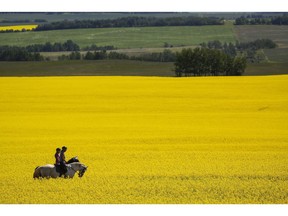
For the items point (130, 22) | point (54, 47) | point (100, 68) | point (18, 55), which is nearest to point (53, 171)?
point (130, 22)

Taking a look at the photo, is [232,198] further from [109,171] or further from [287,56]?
[287,56]

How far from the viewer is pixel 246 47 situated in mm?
22859

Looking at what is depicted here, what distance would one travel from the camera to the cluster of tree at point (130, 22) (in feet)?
62.6

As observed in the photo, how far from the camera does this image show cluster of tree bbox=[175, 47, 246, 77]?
28.8 metres

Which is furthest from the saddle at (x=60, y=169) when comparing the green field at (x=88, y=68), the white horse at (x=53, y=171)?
the green field at (x=88, y=68)

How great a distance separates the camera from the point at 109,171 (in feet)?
45.7

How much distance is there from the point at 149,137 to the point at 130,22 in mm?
3760

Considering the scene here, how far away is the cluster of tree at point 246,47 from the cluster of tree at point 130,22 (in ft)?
6.40

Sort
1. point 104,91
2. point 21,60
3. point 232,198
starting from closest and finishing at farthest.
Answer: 1. point 232,198
2. point 21,60
3. point 104,91

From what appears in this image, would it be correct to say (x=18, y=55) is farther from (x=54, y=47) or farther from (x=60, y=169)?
(x=60, y=169)

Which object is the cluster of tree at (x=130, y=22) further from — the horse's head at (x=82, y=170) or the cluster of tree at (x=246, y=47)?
the horse's head at (x=82, y=170)

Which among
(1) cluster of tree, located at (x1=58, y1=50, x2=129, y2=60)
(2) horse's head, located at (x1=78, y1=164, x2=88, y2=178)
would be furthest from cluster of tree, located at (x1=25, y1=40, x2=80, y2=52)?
(2) horse's head, located at (x1=78, y1=164, x2=88, y2=178)

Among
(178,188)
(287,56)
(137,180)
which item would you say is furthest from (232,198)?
(287,56)

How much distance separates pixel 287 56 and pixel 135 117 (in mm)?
5714
